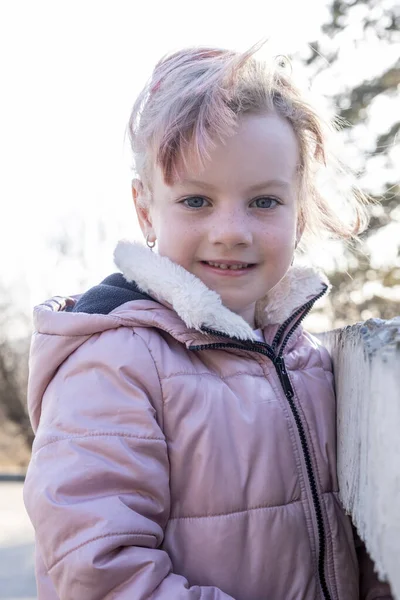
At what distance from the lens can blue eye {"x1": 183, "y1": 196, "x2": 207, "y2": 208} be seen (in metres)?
1.70

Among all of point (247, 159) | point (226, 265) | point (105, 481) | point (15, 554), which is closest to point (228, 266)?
point (226, 265)

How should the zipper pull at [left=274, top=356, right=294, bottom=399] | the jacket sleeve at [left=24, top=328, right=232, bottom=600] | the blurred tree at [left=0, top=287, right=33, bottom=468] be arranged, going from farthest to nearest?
1. the blurred tree at [left=0, top=287, right=33, bottom=468]
2. the zipper pull at [left=274, top=356, right=294, bottom=399]
3. the jacket sleeve at [left=24, top=328, right=232, bottom=600]

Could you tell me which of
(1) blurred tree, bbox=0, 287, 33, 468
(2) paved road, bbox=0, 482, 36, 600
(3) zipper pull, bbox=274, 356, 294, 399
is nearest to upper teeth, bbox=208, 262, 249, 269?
(3) zipper pull, bbox=274, 356, 294, 399

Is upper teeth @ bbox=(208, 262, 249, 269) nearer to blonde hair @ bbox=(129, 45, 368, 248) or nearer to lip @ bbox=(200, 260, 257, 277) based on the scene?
lip @ bbox=(200, 260, 257, 277)

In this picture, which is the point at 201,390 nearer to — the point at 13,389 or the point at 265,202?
the point at 265,202

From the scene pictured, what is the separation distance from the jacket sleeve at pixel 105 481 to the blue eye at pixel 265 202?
1.52 ft

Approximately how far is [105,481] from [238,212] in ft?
2.27

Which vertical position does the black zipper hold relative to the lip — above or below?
below

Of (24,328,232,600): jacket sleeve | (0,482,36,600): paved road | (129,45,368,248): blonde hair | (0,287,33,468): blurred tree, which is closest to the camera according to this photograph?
(24,328,232,600): jacket sleeve

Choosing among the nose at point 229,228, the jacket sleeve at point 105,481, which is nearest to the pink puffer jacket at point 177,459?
the jacket sleeve at point 105,481

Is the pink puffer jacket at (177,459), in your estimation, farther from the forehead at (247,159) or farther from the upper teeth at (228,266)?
the forehead at (247,159)

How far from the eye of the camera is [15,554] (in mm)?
4578

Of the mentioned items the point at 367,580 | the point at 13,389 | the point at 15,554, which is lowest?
the point at 15,554

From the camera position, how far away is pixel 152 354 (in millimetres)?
1501
